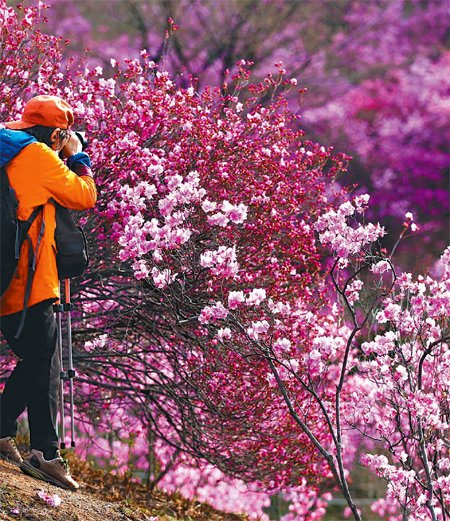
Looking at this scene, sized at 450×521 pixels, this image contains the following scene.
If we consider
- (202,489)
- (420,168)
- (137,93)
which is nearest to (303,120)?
(420,168)

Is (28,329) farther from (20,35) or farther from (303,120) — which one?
(303,120)

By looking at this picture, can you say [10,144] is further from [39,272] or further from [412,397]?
[412,397]

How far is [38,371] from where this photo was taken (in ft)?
14.4

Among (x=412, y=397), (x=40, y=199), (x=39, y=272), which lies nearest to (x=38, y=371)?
(x=39, y=272)

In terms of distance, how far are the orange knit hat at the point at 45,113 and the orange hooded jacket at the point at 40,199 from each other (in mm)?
178

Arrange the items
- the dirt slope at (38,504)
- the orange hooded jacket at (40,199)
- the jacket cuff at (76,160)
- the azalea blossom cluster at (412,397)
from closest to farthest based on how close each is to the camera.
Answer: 1. the dirt slope at (38,504)
2. the orange hooded jacket at (40,199)
3. the jacket cuff at (76,160)
4. the azalea blossom cluster at (412,397)

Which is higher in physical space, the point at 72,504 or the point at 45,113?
the point at 45,113

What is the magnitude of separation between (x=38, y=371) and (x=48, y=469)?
0.63 meters

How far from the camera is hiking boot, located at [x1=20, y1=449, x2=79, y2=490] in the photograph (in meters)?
4.50

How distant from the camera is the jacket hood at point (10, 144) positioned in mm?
4348

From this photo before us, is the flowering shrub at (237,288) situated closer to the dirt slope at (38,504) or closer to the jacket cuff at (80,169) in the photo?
the jacket cuff at (80,169)

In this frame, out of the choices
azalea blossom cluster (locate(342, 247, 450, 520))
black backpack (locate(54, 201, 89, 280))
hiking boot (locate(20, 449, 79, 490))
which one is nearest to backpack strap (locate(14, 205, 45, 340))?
black backpack (locate(54, 201, 89, 280))

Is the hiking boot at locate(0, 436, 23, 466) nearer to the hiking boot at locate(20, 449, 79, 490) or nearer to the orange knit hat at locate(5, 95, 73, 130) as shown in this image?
the hiking boot at locate(20, 449, 79, 490)

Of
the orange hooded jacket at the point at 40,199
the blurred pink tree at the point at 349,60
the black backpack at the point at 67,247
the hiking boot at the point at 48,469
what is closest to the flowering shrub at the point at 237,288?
the black backpack at the point at 67,247
